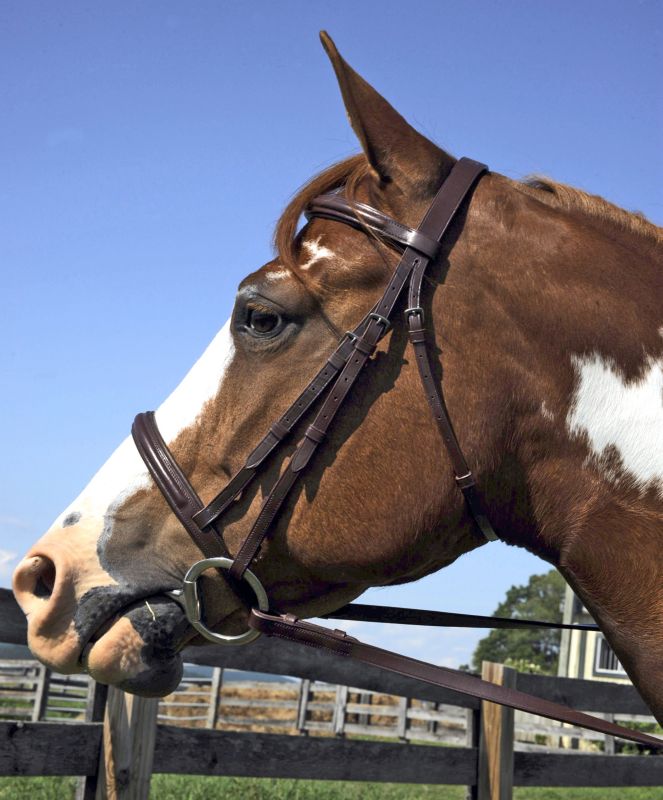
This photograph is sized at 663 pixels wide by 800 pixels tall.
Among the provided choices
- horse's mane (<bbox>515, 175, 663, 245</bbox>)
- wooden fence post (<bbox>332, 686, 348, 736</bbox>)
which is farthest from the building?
horse's mane (<bbox>515, 175, 663, 245</bbox>)

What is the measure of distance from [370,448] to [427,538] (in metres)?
0.27

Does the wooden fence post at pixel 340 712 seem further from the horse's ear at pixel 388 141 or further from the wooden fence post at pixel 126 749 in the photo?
the horse's ear at pixel 388 141

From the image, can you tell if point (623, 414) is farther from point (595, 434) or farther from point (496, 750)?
point (496, 750)

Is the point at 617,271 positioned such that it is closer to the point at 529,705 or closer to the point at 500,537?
the point at 500,537

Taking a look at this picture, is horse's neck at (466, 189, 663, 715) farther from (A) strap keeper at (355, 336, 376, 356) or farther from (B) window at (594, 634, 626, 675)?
(B) window at (594, 634, 626, 675)

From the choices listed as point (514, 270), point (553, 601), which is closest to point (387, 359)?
point (514, 270)

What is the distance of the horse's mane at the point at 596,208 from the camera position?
244 centimetres

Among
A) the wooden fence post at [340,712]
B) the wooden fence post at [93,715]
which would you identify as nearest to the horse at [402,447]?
the wooden fence post at [93,715]

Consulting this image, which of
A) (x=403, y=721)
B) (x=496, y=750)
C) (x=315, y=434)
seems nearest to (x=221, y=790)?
(x=496, y=750)

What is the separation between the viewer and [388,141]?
2.36 m

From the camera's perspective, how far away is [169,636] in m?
2.23

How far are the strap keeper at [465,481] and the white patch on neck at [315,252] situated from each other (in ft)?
2.25

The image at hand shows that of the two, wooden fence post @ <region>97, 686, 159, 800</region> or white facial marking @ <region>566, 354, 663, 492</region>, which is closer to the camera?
white facial marking @ <region>566, 354, 663, 492</region>

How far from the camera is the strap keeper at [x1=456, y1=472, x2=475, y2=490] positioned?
2.19 meters
